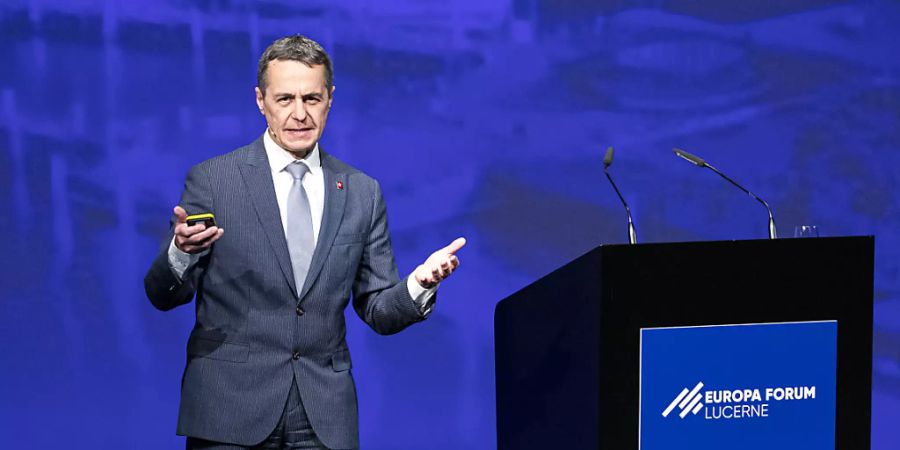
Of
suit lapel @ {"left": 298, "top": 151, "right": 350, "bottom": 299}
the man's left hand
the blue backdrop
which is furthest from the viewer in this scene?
the blue backdrop

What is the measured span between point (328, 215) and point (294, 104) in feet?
0.90

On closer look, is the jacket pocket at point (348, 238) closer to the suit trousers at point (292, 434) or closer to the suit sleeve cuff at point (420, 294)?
the suit sleeve cuff at point (420, 294)

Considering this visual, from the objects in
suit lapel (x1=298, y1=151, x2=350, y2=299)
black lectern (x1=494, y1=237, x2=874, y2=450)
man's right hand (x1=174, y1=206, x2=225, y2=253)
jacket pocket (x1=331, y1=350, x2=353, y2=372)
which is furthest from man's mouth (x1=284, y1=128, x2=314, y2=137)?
black lectern (x1=494, y1=237, x2=874, y2=450)

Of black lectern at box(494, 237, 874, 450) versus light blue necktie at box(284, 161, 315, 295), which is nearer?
black lectern at box(494, 237, 874, 450)

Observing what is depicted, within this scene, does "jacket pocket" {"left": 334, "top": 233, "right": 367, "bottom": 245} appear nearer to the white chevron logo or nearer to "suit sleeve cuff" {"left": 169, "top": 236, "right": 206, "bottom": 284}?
"suit sleeve cuff" {"left": 169, "top": 236, "right": 206, "bottom": 284}

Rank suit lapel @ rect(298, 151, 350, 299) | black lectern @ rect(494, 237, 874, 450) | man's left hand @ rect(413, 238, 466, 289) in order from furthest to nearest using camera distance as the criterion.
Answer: suit lapel @ rect(298, 151, 350, 299) < man's left hand @ rect(413, 238, 466, 289) < black lectern @ rect(494, 237, 874, 450)

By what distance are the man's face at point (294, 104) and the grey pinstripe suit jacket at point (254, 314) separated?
0.28ft

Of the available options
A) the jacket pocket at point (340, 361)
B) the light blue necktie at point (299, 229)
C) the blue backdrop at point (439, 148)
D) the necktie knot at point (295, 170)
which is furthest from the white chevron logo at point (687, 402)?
the blue backdrop at point (439, 148)

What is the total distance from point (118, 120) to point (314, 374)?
192cm

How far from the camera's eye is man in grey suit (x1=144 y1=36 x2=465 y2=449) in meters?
2.61

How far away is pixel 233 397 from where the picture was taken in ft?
8.55

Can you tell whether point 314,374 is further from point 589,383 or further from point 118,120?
point 118,120

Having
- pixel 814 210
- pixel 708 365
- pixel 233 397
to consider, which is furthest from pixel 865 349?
pixel 814 210

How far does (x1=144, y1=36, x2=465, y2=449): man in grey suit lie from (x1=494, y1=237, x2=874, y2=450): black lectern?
34 cm
